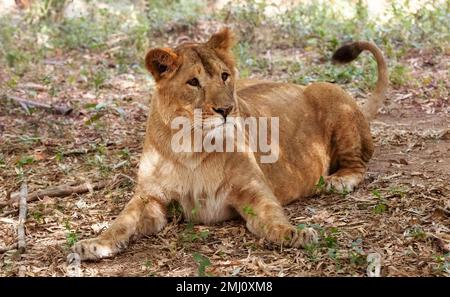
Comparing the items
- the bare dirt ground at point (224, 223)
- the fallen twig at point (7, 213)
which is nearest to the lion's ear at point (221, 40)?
the bare dirt ground at point (224, 223)

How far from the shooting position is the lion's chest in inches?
159

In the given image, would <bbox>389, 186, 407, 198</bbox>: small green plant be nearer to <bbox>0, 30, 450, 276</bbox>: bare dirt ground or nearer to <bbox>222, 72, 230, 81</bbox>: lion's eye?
<bbox>0, 30, 450, 276</bbox>: bare dirt ground

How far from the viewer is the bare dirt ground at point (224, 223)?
11.8ft

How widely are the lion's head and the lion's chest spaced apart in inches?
11.2

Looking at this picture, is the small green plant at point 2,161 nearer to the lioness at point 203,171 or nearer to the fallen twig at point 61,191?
the fallen twig at point 61,191

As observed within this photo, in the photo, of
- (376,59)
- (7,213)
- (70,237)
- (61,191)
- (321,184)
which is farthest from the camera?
(376,59)

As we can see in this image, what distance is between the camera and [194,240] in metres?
3.93

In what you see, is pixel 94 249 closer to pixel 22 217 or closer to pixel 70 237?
pixel 70 237

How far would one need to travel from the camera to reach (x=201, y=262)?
3.45 meters

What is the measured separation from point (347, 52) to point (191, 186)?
1.98m

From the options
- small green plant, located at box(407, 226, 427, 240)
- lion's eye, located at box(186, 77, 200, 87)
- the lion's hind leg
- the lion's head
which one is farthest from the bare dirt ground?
lion's eye, located at box(186, 77, 200, 87)

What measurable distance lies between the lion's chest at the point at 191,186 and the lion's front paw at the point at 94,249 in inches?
18.3

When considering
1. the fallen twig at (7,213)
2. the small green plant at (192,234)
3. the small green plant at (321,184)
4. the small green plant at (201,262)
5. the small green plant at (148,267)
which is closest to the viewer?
the small green plant at (201,262)

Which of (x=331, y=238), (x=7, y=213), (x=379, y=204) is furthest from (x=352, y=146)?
(x=7, y=213)
